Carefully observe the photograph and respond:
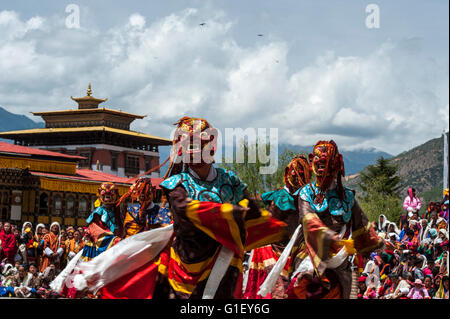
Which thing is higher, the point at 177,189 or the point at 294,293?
the point at 177,189

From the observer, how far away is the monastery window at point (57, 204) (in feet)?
118

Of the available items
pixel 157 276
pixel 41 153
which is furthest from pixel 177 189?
pixel 41 153

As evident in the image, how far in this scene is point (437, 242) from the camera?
17391mm

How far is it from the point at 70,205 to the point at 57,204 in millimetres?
631

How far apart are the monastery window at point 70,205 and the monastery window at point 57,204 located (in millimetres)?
345

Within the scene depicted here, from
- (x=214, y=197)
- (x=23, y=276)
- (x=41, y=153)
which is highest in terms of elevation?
(x=41, y=153)

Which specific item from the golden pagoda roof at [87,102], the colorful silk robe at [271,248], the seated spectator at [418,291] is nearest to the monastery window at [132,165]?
the golden pagoda roof at [87,102]

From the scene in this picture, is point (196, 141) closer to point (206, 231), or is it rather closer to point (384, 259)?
point (206, 231)

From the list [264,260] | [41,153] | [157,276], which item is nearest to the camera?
[157,276]

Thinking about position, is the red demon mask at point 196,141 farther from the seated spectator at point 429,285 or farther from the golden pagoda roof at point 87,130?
the golden pagoda roof at point 87,130

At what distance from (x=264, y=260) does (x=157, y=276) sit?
7.59ft

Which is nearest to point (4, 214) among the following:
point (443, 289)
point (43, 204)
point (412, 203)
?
point (43, 204)

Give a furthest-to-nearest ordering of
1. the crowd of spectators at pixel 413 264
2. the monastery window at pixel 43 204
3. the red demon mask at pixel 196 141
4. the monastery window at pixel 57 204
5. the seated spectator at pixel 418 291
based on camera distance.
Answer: the monastery window at pixel 57 204, the monastery window at pixel 43 204, the crowd of spectators at pixel 413 264, the seated spectator at pixel 418 291, the red demon mask at pixel 196 141
